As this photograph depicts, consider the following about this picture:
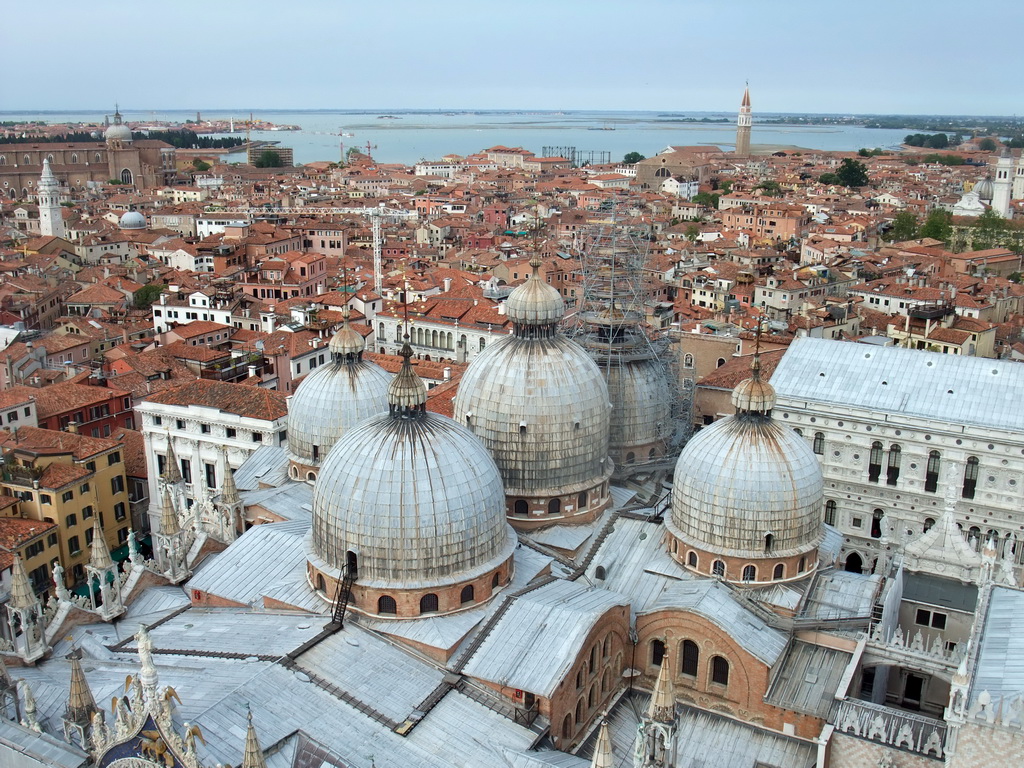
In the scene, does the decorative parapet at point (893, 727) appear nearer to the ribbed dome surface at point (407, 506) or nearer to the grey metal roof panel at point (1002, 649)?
the grey metal roof panel at point (1002, 649)

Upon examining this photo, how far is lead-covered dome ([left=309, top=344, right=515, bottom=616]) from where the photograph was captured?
19.2 m

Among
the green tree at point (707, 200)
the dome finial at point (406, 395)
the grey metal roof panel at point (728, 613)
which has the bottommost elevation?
the grey metal roof panel at point (728, 613)

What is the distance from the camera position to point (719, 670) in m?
20.5

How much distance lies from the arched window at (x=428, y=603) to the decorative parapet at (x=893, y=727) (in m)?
8.39

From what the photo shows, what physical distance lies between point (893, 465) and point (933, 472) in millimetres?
1142

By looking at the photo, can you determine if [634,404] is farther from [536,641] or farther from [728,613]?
[536,641]

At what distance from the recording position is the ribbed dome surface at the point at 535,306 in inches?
949

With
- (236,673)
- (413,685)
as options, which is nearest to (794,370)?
(413,685)

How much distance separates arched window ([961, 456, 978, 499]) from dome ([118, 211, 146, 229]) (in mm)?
88470

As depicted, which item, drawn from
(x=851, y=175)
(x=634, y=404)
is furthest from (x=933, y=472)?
(x=851, y=175)

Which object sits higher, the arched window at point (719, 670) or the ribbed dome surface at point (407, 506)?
the ribbed dome surface at point (407, 506)

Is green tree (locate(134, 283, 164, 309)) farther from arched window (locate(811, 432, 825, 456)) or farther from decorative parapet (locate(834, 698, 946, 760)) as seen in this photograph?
decorative parapet (locate(834, 698, 946, 760))

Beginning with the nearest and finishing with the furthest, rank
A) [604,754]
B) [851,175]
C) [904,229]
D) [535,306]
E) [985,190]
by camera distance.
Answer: [604,754], [535,306], [904,229], [985,190], [851,175]

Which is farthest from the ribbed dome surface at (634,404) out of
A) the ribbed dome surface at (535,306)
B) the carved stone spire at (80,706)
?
the carved stone spire at (80,706)
